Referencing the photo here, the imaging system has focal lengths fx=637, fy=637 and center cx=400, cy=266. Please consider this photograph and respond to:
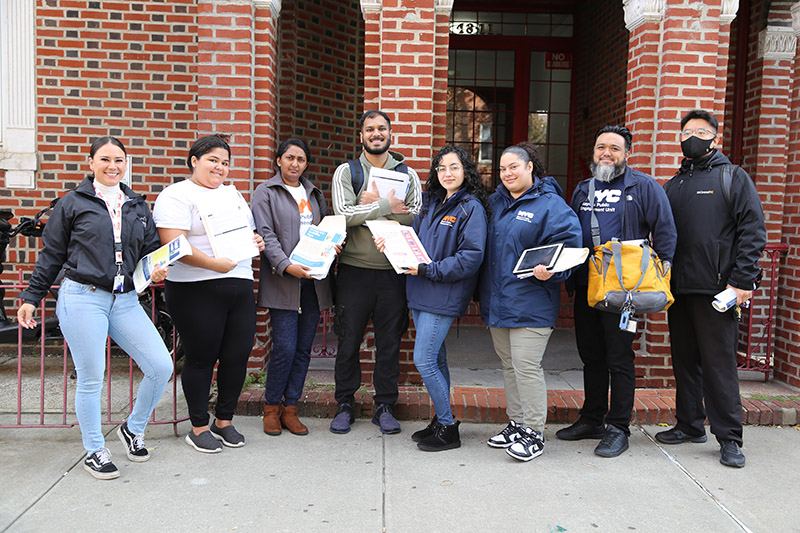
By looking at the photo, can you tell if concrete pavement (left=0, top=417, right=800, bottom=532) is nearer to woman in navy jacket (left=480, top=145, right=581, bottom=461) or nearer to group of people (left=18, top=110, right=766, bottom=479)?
group of people (left=18, top=110, right=766, bottom=479)

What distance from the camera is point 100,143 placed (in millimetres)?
3557

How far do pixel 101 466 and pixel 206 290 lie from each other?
3.81 ft

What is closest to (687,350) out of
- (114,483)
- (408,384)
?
(408,384)

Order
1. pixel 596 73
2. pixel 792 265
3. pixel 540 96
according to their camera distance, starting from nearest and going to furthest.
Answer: pixel 792 265
pixel 596 73
pixel 540 96

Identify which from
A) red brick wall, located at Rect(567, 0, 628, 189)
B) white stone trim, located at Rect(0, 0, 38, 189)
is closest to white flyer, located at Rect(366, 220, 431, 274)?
white stone trim, located at Rect(0, 0, 38, 189)

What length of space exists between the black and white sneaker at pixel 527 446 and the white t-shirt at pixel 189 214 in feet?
6.72

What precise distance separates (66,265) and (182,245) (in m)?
0.68

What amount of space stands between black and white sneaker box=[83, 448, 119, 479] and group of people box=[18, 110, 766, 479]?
0.6 inches

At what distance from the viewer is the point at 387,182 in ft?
14.2

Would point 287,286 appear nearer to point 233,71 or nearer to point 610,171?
point 233,71

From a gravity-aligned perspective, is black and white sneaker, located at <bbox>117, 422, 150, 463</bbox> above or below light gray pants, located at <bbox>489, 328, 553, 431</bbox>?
below

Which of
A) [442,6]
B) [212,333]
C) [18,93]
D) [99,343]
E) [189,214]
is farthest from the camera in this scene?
[18,93]

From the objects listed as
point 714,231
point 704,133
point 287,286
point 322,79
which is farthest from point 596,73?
point 287,286

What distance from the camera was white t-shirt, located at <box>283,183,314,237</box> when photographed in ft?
14.3
